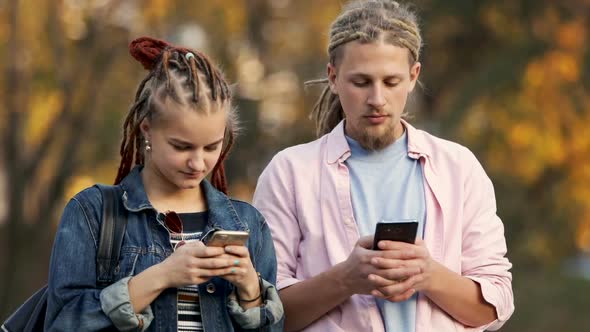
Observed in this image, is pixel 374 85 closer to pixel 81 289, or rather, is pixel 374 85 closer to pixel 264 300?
pixel 264 300

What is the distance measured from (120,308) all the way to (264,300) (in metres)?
0.48

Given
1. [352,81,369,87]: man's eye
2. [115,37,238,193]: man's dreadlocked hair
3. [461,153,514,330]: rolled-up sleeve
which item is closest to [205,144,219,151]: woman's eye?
[115,37,238,193]: man's dreadlocked hair

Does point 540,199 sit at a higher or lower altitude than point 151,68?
lower

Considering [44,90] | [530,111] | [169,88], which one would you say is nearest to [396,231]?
[169,88]

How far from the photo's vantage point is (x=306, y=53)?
16391 mm

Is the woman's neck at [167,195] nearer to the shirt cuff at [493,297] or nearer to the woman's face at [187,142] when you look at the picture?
the woman's face at [187,142]

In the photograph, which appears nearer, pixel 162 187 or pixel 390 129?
pixel 162 187

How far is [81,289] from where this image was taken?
3.81 metres

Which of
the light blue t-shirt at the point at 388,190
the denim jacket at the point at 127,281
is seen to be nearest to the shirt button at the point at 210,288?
the denim jacket at the point at 127,281

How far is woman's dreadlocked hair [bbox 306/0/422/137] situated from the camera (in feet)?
14.5

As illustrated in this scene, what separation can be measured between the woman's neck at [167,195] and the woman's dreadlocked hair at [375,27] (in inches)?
31.2

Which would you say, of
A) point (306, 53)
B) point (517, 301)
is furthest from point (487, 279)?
point (306, 53)

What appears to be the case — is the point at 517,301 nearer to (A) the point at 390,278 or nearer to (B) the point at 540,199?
(B) the point at 540,199

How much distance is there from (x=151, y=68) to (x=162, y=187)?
41 cm
